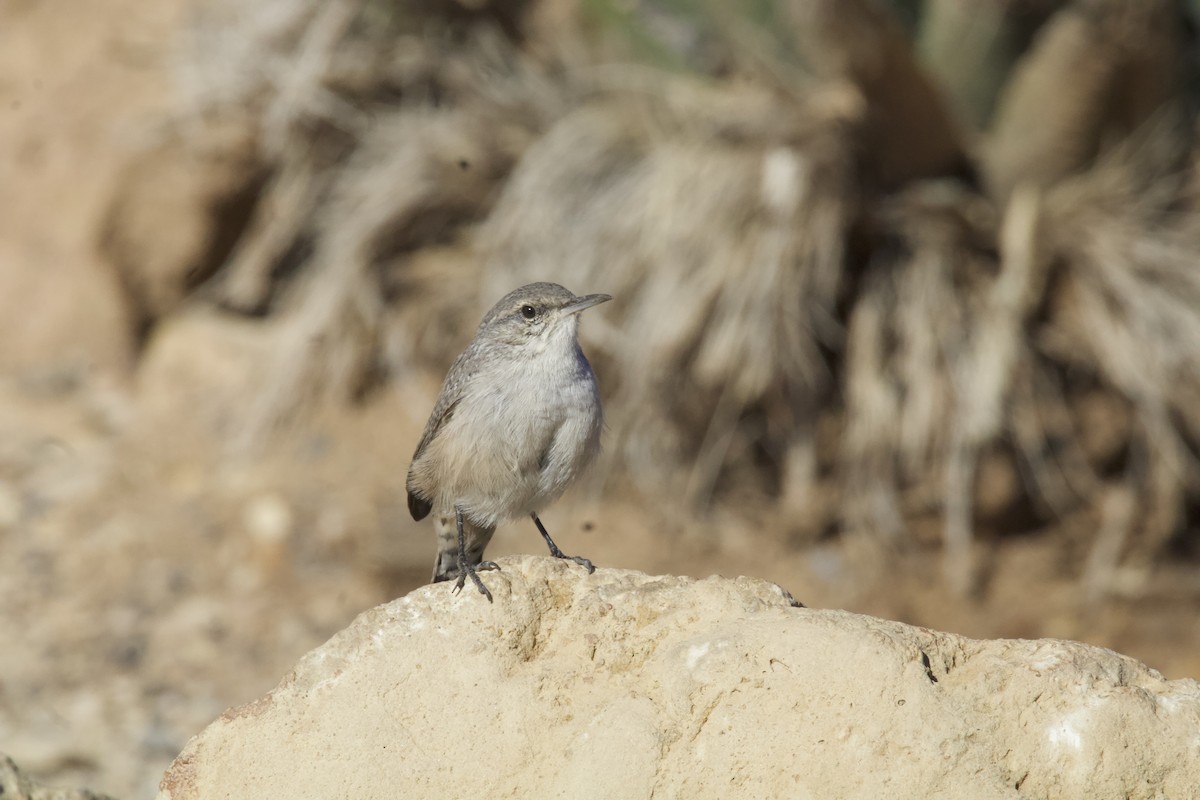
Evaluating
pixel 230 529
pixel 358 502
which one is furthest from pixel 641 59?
pixel 230 529

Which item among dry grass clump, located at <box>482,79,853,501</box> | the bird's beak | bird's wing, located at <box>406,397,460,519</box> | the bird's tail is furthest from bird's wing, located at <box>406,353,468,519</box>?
dry grass clump, located at <box>482,79,853,501</box>

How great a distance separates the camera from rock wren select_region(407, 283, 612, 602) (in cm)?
496

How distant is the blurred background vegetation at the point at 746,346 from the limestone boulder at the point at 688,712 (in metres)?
3.79

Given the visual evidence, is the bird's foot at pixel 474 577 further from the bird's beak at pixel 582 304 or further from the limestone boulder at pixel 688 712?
the bird's beak at pixel 582 304

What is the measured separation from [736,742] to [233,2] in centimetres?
744

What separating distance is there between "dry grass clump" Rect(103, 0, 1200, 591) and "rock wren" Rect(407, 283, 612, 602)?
2.84m

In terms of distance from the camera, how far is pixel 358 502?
329 inches

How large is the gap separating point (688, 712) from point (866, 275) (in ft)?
17.3

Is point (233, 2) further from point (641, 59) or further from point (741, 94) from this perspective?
point (741, 94)

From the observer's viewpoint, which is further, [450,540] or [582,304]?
[450,540]

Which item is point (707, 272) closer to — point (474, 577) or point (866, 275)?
point (866, 275)

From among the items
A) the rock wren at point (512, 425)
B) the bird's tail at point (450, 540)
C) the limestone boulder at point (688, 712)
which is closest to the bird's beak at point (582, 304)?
the rock wren at point (512, 425)

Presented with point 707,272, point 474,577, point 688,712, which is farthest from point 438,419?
point 707,272

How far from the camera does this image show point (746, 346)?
319 inches
